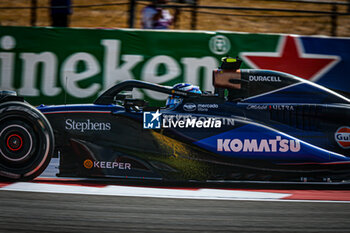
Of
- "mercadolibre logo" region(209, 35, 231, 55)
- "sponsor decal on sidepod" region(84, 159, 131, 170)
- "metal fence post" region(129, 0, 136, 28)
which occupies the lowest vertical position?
"sponsor decal on sidepod" region(84, 159, 131, 170)

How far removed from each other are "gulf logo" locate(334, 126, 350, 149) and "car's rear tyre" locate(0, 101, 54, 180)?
2858 millimetres

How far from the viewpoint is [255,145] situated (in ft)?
14.7

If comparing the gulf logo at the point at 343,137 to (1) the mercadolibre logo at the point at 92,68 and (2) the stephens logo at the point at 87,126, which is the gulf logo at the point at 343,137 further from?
(1) the mercadolibre logo at the point at 92,68

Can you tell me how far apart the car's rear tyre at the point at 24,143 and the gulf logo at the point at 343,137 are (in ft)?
9.38

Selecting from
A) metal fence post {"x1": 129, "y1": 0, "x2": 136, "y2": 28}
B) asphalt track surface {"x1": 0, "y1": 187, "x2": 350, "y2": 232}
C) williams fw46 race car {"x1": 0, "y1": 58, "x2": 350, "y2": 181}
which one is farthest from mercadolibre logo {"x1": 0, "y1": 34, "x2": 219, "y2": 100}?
asphalt track surface {"x1": 0, "y1": 187, "x2": 350, "y2": 232}

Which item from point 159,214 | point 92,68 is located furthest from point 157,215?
point 92,68

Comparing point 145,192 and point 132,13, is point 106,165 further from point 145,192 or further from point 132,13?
point 132,13

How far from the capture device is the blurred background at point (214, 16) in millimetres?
8312

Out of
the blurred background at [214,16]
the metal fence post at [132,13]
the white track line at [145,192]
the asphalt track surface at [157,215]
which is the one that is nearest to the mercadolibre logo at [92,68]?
the metal fence post at [132,13]

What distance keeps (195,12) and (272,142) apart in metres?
4.45

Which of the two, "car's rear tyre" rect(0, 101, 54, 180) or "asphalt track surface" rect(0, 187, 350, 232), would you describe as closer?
"asphalt track surface" rect(0, 187, 350, 232)

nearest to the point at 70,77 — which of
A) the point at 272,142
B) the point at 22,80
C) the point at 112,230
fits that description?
the point at 22,80

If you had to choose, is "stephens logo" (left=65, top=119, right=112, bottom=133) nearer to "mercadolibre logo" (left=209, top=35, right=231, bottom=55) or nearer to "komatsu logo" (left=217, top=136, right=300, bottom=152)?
"komatsu logo" (left=217, top=136, right=300, bottom=152)

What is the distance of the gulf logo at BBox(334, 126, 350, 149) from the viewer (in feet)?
15.3
